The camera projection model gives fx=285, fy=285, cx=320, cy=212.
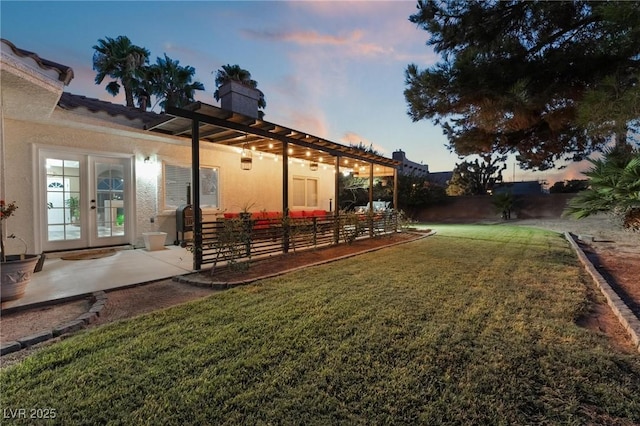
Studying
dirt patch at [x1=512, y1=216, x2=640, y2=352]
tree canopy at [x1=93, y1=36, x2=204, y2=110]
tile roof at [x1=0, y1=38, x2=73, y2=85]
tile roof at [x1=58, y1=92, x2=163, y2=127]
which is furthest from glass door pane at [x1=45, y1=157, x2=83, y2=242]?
tree canopy at [x1=93, y1=36, x2=204, y2=110]

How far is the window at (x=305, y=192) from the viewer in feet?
40.7

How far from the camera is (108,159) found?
7258mm

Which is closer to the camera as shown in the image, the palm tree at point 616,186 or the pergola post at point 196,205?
the palm tree at point 616,186

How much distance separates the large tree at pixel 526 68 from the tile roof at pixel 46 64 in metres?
6.12

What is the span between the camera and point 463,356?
2.51 m

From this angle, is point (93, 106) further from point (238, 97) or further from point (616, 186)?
point (616, 186)

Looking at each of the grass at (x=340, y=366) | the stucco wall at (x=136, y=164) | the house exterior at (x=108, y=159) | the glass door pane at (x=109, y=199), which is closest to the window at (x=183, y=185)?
the house exterior at (x=108, y=159)

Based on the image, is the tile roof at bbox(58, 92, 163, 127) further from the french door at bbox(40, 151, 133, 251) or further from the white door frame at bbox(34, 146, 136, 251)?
the french door at bbox(40, 151, 133, 251)

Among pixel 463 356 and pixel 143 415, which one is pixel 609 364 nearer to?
pixel 463 356

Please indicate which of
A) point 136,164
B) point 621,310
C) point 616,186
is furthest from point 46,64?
point 616,186

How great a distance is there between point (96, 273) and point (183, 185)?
13.7 feet

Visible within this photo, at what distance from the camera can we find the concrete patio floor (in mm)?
3914

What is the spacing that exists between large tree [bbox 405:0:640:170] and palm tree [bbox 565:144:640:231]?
0.35 metres

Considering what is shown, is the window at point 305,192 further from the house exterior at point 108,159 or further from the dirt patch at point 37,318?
the dirt patch at point 37,318
